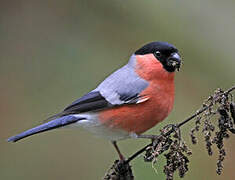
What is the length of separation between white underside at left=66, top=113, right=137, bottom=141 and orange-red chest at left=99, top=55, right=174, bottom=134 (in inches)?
1.6

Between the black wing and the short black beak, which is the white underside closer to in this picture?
the black wing

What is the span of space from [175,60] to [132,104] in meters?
0.47

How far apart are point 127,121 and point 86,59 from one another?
98.8 inches

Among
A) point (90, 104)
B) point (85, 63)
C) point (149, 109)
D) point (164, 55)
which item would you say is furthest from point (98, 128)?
point (85, 63)

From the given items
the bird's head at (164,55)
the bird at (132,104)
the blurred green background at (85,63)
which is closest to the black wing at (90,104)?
the bird at (132,104)

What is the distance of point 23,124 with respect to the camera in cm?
554

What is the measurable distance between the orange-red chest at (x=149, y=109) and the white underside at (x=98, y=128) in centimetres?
4

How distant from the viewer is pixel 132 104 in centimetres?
358

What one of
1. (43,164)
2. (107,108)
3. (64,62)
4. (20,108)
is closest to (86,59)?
(64,62)

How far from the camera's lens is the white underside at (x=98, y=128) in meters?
3.59

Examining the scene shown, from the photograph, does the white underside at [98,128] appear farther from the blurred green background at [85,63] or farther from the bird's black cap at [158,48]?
the blurred green background at [85,63]

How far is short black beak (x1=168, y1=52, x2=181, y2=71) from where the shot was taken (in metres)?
3.49

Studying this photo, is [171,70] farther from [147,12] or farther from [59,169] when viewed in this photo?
[59,169]

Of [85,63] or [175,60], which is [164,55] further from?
[85,63]
